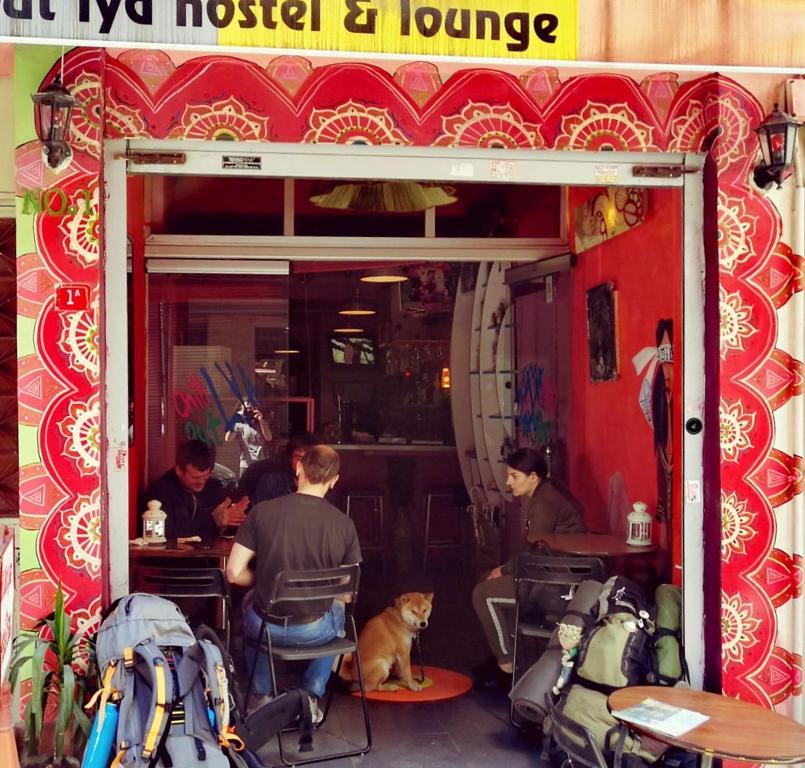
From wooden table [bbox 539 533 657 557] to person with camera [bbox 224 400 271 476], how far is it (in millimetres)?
2446

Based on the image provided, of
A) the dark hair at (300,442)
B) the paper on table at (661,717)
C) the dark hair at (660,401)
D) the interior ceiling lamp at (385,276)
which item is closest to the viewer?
the paper on table at (661,717)

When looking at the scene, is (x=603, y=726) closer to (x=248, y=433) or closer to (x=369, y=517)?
(x=248, y=433)

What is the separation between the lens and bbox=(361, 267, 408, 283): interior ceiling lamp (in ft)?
29.6

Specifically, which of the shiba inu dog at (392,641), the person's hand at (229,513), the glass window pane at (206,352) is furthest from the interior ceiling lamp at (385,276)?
the shiba inu dog at (392,641)

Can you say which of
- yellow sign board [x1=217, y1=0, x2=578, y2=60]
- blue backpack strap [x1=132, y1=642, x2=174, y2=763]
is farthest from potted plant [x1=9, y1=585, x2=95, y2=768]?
yellow sign board [x1=217, y1=0, x2=578, y2=60]

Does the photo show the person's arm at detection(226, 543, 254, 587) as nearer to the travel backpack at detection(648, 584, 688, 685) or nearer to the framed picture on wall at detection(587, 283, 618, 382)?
the travel backpack at detection(648, 584, 688, 685)

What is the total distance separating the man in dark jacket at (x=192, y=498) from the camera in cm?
649

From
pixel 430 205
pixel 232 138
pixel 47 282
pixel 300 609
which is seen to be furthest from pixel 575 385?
pixel 47 282

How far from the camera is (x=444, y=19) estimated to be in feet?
13.1

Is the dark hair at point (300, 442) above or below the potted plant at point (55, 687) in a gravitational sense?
above

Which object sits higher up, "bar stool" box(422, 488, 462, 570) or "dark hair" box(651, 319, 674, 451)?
"dark hair" box(651, 319, 674, 451)

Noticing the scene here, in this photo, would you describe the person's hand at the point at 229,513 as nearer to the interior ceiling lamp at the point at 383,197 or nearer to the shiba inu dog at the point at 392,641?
the shiba inu dog at the point at 392,641

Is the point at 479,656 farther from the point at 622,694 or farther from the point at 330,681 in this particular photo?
the point at 622,694

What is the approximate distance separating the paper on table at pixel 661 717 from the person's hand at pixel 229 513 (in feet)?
11.5
